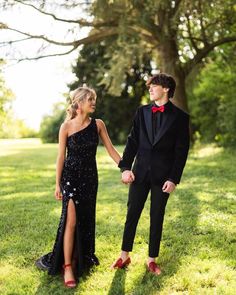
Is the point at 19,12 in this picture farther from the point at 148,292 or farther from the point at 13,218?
the point at 148,292

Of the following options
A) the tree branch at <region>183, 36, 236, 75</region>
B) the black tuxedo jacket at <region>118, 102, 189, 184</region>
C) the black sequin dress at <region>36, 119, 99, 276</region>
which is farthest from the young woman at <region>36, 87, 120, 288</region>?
the tree branch at <region>183, 36, 236, 75</region>

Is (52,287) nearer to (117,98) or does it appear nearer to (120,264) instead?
(120,264)

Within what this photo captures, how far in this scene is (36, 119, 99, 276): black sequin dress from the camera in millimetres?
4867

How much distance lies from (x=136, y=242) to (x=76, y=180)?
1627 millimetres

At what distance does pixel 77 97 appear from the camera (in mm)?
4812

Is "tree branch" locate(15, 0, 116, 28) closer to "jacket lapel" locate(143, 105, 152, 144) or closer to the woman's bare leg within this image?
"jacket lapel" locate(143, 105, 152, 144)

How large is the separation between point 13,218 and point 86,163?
3222 millimetres

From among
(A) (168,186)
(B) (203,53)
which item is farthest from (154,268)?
(B) (203,53)

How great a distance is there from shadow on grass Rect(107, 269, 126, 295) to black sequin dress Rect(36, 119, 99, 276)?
0.37 meters

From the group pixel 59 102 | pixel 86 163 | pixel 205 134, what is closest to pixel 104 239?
pixel 86 163

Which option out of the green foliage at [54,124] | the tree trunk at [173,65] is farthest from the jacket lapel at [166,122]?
the green foliage at [54,124]

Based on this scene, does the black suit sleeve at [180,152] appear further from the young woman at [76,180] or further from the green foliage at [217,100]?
the green foliage at [217,100]

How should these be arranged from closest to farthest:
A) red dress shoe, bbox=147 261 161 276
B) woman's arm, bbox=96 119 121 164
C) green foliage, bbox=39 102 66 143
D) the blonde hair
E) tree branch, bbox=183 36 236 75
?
1. the blonde hair
2. red dress shoe, bbox=147 261 161 276
3. woman's arm, bbox=96 119 121 164
4. tree branch, bbox=183 36 236 75
5. green foliage, bbox=39 102 66 143

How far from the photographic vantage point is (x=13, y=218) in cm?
770
